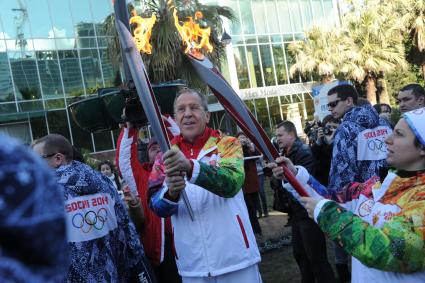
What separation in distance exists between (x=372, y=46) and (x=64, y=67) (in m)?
15.7

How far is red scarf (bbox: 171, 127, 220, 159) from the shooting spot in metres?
3.02

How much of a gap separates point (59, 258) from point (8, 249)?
10 cm

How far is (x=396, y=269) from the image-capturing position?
1.93 meters

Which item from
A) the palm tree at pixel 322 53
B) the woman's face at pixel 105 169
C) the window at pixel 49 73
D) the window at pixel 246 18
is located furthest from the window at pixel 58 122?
the woman's face at pixel 105 169

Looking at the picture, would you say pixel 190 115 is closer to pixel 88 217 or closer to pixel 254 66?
pixel 88 217

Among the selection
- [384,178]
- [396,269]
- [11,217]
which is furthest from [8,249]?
[384,178]

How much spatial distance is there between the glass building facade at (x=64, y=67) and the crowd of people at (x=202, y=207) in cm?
1541

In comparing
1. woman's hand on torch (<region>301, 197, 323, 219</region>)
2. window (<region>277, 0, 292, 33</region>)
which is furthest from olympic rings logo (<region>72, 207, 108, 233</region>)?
window (<region>277, 0, 292, 33</region>)

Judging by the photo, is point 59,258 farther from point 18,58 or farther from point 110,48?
point 18,58

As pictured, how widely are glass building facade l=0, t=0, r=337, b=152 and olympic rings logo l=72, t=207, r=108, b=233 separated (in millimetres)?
16479

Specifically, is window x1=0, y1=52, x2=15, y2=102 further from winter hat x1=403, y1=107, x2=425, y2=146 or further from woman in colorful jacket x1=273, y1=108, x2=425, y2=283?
winter hat x1=403, y1=107, x2=425, y2=146

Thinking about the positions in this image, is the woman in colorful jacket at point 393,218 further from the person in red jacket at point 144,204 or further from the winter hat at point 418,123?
the person in red jacket at point 144,204

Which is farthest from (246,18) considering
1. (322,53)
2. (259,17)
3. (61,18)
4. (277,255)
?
(277,255)

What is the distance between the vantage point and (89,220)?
2832mm
